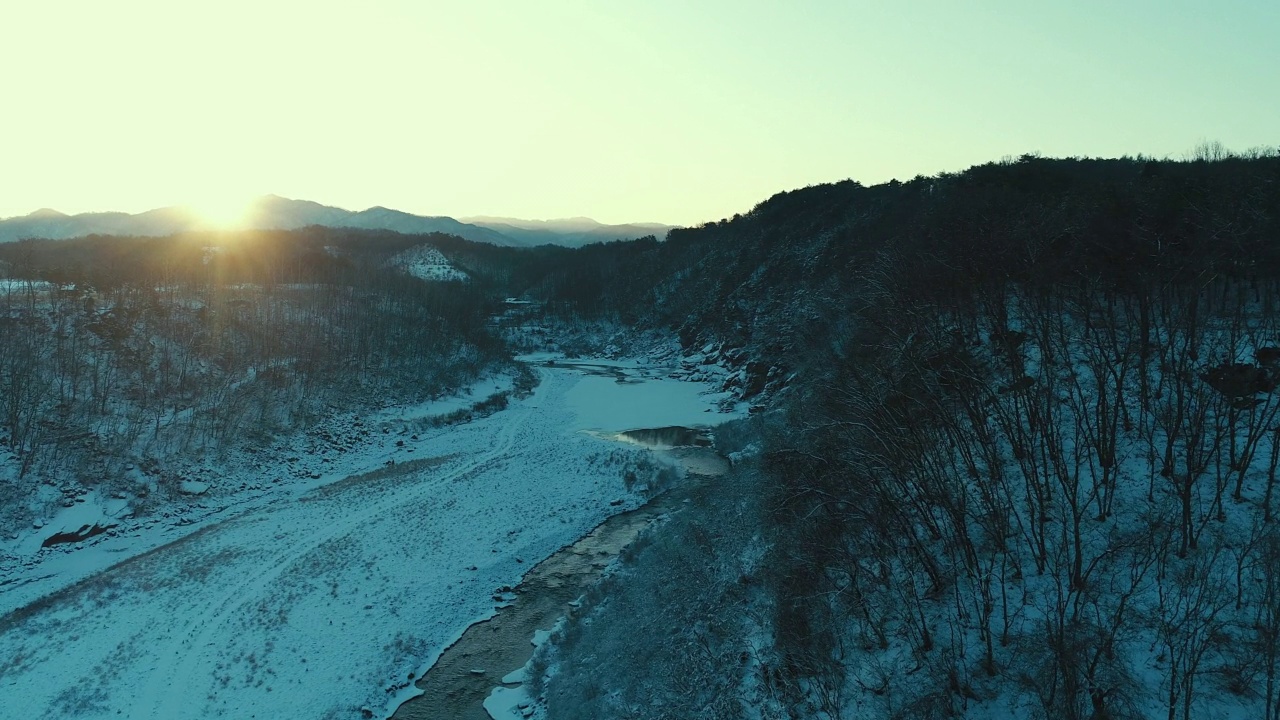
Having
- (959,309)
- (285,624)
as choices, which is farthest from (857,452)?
(285,624)

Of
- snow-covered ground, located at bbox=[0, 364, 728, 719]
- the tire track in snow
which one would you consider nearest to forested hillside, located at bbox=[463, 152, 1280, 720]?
snow-covered ground, located at bbox=[0, 364, 728, 719]

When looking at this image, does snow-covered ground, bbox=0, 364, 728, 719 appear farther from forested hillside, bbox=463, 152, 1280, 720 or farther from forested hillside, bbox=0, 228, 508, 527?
forested hillside, bbox=0, 228, 508, 527

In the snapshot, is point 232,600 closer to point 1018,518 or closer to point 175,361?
point 1018,518

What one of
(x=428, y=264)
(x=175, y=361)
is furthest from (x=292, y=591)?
(x=428, y=264)

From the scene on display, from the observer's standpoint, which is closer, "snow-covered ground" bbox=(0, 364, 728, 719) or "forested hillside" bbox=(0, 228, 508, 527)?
"snow-covered ground" bbox=(0, 364, 728, 719)

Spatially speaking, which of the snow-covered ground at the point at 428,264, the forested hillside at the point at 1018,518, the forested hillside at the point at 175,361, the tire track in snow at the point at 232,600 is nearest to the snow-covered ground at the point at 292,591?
the tire track in snow at the point at 232,600
